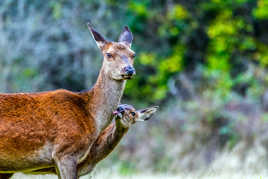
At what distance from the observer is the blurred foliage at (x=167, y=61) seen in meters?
15.7

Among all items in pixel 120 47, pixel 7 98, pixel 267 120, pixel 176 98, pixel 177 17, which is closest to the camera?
pixel 7 98

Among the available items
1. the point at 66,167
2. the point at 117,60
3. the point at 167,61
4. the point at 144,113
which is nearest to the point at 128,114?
the point at 144,113

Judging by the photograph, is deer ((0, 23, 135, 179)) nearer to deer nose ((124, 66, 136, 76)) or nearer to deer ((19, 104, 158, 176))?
deer nose ((124, 66, 136, 76))

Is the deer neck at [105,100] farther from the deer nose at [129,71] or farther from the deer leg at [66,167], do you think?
the deer leg at [66,167]

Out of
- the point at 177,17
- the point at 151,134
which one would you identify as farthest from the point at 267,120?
the point at 177,17

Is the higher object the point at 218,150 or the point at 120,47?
the point at 120,47

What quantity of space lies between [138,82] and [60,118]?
44.2ft

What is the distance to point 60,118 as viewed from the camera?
712 cm

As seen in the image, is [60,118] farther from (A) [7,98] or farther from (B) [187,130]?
(B) [187,130]

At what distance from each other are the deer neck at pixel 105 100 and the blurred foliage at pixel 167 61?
256 inches

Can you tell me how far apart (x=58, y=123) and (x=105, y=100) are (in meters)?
0.74

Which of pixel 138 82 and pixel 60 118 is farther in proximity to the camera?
pixel 138 82

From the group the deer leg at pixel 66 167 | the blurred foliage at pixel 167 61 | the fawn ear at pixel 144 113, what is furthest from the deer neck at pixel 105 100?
the blurred foliage at pixel 167 61

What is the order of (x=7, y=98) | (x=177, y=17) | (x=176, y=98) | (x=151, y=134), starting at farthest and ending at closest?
(x=177, y=17) → (x=176, y=98) → (x=151, y=134) → (x=7, y=98)
